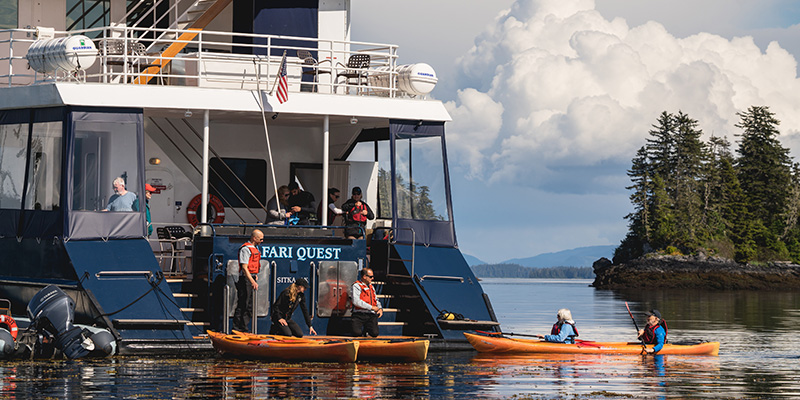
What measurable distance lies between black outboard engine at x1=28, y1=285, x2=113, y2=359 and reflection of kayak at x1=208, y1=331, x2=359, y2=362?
178cm

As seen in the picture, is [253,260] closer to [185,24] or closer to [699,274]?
[185,24]

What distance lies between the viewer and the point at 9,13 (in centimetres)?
2281

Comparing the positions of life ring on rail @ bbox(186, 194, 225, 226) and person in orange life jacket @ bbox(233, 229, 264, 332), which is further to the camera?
life ring on rail @ bbox(186, 194, 225, 226)

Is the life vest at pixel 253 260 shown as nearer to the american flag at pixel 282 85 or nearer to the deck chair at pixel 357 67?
the american flag at pixel 282 85

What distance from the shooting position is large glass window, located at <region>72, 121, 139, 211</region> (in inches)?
675

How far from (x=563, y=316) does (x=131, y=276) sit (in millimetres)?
7212

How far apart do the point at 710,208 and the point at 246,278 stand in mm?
102604

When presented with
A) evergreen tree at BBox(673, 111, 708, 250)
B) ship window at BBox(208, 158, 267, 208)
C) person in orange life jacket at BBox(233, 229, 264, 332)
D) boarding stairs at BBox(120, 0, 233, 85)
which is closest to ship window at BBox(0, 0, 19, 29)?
boarding stairs at BBox(120, 0, 233, 85)

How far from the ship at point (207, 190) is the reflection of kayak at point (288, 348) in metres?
0.87

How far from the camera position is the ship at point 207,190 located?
1672 centimetres

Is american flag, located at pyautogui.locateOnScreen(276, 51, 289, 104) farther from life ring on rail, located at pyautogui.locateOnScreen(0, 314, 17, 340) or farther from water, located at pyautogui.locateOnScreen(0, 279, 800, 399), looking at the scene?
life ring on rail, located at pyautogui.locateOnScreen(0, 314, 17, 340)

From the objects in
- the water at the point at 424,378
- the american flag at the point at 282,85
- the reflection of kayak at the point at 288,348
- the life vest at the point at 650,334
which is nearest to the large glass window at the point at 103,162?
the american flag at the point at 282,85

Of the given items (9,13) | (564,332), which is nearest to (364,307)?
(564,332)

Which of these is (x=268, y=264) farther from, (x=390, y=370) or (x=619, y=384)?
(x=619, y=384)
